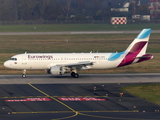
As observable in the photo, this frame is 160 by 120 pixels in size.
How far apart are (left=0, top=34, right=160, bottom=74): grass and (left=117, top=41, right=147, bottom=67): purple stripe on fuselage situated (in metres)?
11.2

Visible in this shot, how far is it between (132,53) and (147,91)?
39.4 feet

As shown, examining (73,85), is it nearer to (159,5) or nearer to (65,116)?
(65,116)

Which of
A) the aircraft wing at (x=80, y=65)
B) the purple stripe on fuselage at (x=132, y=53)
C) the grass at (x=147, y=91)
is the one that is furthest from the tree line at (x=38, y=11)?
the grass at (x=147, y=91)

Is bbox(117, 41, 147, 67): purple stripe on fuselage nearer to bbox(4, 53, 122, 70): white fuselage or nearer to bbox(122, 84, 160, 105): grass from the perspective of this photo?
bbox(4, 53, 122, 70): white fuselage

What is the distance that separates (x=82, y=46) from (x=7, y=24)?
259ft

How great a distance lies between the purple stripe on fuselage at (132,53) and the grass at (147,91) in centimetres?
793

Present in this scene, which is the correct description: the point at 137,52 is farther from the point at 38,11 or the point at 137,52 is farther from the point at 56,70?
the point at 38,11

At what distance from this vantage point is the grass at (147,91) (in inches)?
1542

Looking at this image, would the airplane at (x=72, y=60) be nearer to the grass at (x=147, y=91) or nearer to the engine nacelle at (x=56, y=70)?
the engine nacelle at (x=56, y=70)

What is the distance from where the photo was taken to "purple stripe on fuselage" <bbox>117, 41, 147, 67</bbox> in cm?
5341

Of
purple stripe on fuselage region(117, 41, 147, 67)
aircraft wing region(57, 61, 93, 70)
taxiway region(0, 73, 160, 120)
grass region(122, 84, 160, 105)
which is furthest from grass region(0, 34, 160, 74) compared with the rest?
grass region(122, 84, 160, 105)

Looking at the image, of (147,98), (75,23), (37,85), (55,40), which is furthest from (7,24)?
(147,98)

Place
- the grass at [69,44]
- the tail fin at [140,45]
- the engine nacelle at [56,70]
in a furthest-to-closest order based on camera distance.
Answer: the grass at [69,44] → the tail fin at [140,45] → the engine nacelle at [56,70]

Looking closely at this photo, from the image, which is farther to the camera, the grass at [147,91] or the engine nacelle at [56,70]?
the engine nacelle at [56,70]
